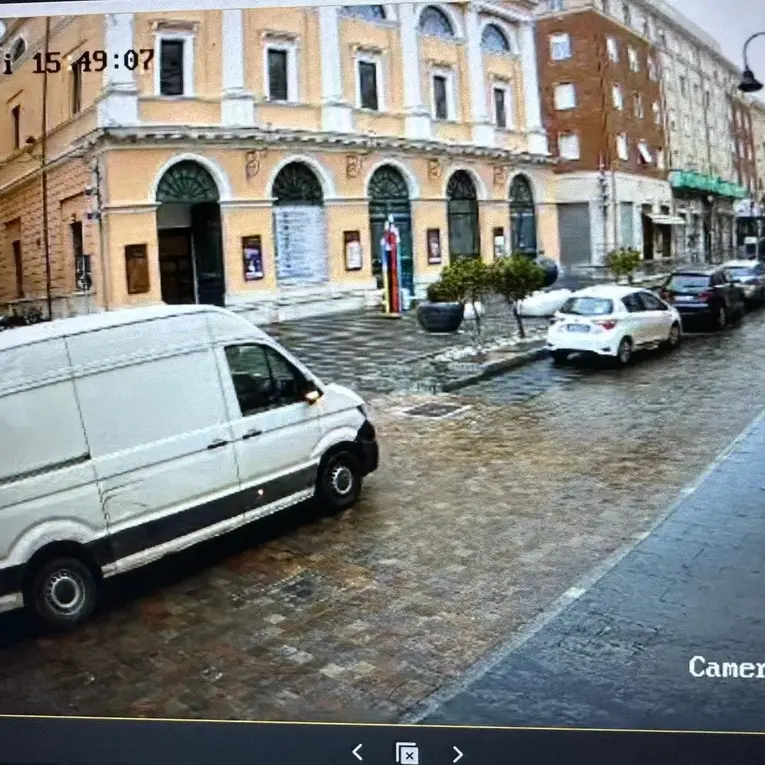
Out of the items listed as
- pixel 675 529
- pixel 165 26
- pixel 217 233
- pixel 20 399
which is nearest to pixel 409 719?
pixel 675 529

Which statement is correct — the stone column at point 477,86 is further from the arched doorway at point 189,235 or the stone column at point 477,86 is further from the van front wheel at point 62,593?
the van front wheel at point 62,593

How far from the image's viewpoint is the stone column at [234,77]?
183cm

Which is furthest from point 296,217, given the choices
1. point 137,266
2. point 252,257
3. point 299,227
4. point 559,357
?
point 559,357

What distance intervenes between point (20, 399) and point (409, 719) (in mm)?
928

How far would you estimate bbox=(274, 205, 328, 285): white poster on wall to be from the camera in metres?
1.98

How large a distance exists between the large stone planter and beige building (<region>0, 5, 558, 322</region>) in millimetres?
50

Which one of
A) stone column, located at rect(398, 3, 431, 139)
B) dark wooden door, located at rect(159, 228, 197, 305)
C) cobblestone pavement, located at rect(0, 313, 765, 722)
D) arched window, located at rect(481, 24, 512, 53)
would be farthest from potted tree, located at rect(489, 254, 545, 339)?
dark wooden door, located at rect(159, 228, 197, 305)

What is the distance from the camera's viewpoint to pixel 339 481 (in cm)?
198

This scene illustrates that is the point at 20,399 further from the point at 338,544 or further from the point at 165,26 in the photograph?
the point at 165,26

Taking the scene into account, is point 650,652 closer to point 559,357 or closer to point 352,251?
point 559,357

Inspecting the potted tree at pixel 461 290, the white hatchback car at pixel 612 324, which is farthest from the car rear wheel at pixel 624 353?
the potted tree at pixel 461 290

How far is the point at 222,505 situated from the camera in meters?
1.82

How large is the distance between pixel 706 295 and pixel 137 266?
129 centimetres

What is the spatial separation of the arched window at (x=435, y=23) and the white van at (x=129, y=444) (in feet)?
2.43
